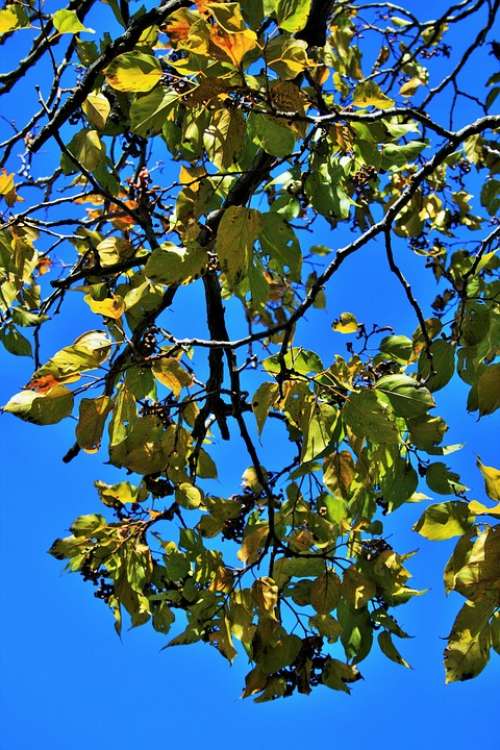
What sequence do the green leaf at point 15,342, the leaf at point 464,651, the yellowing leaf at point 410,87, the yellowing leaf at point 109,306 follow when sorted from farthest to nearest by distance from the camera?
the yellowing leaf at point 410,87
the green leaf at point 15,342
the yellowing leaf at point 109,306
the leaf at point 464,651

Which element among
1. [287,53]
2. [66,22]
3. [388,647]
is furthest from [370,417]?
[66,22]

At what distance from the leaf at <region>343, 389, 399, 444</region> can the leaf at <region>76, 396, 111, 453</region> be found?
52 centimetres

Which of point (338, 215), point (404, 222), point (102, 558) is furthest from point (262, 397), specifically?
point (404, 222)

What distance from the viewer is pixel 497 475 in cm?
121

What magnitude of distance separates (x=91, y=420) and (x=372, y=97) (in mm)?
907

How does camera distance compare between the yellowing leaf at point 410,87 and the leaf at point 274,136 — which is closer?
the leaf at point 274,136

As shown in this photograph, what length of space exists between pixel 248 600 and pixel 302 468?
1.26ft

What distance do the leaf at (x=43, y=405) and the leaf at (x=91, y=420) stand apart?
0.10 feet

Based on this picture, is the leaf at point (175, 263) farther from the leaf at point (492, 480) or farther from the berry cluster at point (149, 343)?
the leaf at point (492, 480)

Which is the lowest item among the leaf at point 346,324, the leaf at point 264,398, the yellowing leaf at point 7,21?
the leaf at point 264,398

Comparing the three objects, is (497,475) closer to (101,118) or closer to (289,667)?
(289,667)

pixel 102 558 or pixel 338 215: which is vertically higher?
pixel 338 215

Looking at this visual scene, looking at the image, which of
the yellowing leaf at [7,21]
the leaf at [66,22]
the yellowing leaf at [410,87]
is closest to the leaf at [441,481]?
the leaf at [66,22]

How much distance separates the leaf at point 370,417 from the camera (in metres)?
1.59
